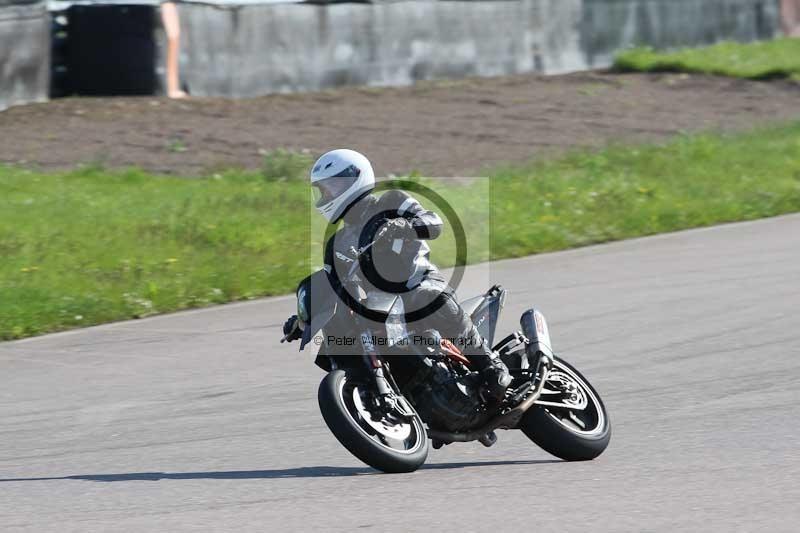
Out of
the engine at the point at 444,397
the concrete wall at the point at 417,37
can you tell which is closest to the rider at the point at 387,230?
the engine at the point at 444,397

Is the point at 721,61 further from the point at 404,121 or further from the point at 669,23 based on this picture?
the point at 404,121

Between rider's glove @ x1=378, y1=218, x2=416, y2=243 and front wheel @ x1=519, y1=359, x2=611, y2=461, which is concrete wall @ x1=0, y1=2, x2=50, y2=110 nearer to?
front wheel @ x1=519, y1=359, x2=611, y2=461

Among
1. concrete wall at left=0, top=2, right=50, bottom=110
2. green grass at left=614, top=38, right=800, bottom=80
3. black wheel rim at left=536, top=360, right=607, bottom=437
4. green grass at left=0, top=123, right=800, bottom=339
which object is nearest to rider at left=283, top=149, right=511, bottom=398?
black wheel rim at left=536, top=360, right=607, bottom=437

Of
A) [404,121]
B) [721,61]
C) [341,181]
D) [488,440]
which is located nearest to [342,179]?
[341,181]

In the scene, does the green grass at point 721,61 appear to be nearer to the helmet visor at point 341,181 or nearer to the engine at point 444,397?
the engine at point 444,397

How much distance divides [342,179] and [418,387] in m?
1.04

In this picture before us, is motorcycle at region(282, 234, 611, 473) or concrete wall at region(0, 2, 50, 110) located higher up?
motorcycle at region(282, 234, 611, 473)

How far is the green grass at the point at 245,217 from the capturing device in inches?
453

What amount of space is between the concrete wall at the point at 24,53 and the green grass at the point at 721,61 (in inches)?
419

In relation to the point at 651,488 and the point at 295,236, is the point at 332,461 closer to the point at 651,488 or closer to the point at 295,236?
the point at 651,488

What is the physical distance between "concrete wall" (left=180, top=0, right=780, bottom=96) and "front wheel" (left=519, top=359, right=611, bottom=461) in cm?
1446

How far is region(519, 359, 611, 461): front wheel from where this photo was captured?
21.6 ft

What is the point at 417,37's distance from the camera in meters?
23.2

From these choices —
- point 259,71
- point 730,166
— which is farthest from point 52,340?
point 259,71
